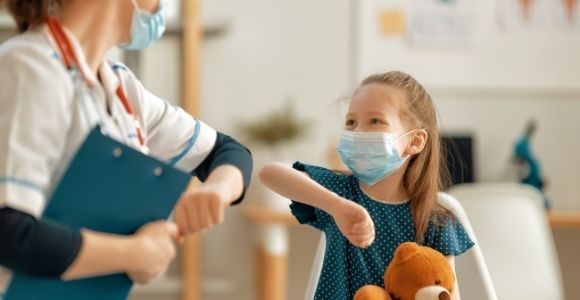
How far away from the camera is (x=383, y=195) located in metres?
1.35

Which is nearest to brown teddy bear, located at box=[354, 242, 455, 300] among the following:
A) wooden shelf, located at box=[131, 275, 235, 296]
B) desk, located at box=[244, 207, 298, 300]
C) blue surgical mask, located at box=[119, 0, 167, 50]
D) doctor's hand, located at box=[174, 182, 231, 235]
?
doctor's hand, located at box=[174, 182, 231, 235]

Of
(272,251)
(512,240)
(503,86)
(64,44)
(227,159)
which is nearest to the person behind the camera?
(64,44)

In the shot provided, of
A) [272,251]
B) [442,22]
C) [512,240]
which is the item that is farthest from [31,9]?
[442,22]

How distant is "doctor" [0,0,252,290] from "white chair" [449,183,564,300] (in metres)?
1.40

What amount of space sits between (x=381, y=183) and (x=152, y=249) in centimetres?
54

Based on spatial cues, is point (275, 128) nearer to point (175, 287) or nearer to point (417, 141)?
point (175, 287)

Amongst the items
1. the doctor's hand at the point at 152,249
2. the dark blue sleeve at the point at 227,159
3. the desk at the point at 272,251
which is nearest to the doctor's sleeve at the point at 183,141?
the dark blue sleeve at the point at 227,159

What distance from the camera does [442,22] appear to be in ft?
11.0

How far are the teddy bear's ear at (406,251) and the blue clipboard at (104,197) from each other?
1.29ft

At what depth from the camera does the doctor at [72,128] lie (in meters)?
0.85

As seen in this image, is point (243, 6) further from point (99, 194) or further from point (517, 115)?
point (99, 194)

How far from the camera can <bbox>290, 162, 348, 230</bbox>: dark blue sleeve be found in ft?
4.38

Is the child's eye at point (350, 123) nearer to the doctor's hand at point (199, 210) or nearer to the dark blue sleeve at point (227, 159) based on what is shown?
the dark blue sleeve at point (227, 159)

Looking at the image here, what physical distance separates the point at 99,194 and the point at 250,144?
238cm
